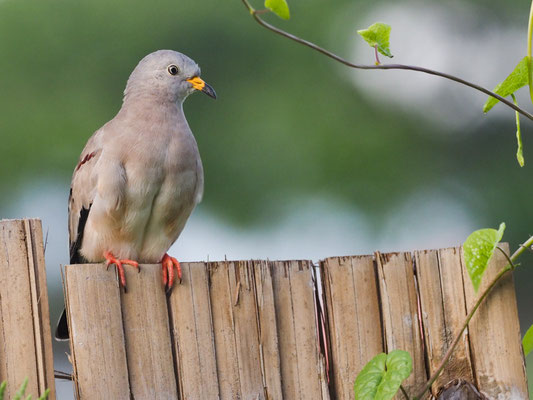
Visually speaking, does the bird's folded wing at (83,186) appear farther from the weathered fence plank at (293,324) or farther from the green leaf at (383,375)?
the green leaf at (383,375)

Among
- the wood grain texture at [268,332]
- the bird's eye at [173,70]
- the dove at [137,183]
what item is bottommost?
the wood grain texture at [268,332]

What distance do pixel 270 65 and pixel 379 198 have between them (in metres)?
1.71

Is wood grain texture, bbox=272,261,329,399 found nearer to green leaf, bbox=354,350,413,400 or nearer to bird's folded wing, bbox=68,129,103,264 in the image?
green leaf, bbox=354,350,413,400

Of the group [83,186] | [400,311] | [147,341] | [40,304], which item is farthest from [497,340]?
[83,186]

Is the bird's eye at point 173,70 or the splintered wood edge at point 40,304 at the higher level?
the bird's eye at point 173,70

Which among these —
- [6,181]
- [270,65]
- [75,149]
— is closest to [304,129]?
[270,65]

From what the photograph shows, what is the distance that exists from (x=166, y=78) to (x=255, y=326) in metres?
1.57

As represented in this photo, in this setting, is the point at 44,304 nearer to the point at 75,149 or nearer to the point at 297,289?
the point at 297,289

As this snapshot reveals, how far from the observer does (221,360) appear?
2611 mm

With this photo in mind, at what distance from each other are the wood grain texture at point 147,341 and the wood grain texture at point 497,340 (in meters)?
0.93

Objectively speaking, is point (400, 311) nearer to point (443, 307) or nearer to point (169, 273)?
point (443, 307)

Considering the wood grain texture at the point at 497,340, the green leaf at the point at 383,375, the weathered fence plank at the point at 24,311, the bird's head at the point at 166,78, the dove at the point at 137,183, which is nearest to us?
the weathered fence plank at the point at 24,311

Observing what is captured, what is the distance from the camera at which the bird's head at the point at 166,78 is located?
3.85 meters

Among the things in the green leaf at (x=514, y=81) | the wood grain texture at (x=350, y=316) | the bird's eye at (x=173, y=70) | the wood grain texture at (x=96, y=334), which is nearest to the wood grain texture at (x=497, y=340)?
the wood grain texture at (x=350, y=316)
